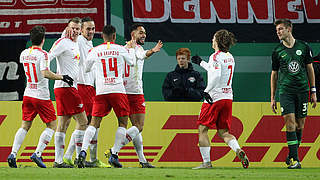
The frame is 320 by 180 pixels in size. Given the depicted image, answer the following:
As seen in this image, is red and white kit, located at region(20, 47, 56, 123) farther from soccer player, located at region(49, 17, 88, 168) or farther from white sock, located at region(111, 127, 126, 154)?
white sock, located at region(111, 127, 126, 154)

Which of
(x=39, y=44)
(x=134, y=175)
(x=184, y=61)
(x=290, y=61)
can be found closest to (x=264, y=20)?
(x=184, y=61)

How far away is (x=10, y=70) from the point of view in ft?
42.6

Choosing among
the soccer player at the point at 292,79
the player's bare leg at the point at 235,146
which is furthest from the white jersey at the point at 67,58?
the soccer player at the point at 292,79

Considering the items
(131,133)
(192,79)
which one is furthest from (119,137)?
(192,79)

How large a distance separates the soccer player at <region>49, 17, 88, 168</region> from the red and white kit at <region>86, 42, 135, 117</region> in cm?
38

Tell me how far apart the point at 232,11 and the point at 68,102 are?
552 cm

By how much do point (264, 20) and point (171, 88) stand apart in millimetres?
3592

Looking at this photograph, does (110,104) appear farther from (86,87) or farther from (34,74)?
(34,74)

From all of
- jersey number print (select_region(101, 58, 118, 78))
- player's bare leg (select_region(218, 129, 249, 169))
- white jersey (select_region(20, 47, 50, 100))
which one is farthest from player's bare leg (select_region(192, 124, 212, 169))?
white jersey (select_region(20, 47, 50, 100))

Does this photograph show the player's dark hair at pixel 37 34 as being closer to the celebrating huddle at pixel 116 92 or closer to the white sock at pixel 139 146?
the celebrating huddle at pixel 116 92

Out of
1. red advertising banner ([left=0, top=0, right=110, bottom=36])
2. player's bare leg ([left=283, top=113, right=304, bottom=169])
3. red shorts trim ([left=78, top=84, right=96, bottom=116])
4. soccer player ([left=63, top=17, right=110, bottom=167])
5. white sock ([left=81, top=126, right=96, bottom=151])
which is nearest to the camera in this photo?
white sock ([left=81, top=126, right=96, bottom=151])

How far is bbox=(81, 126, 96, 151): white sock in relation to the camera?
9.01 meters

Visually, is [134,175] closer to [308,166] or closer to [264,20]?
[308,166]

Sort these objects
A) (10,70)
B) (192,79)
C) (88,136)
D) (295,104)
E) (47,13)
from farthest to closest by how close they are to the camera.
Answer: (47,13)
(10,70)
(192,79)
(295,104)
(88,136)
